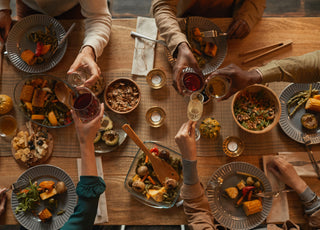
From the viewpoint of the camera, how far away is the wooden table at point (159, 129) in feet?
6.34

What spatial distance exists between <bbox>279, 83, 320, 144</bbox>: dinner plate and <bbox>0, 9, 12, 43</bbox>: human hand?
2.34 meters

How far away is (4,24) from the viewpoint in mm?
2088

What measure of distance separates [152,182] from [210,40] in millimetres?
1265

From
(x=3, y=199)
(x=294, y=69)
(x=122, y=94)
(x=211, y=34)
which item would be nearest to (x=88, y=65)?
(x=122, y=94)

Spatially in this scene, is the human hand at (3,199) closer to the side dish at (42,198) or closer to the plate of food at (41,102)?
the side dish at (42,198)

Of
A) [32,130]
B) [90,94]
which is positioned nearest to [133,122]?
[90,94]

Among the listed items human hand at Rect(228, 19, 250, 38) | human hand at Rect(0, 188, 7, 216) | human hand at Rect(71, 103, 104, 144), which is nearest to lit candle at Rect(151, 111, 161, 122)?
Result: human hand at Rect(71, 103, 104, 144)

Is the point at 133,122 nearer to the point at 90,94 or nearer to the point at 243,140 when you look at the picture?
the point at 90,94

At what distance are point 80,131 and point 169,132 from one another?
2.40ft

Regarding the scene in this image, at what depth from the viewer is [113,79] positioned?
6.97 ft

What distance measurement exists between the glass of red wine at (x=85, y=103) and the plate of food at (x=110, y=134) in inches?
14.3

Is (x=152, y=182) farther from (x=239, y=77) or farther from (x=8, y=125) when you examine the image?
(x=8, y=125)

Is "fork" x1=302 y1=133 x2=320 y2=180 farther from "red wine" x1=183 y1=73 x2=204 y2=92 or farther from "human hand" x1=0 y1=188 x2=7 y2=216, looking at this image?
"human hand" x1=0 y1=188 x2=7 y2=216

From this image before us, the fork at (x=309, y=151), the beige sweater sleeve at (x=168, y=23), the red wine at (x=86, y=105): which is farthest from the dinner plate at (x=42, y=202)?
the fork at (x=309, y=151)
